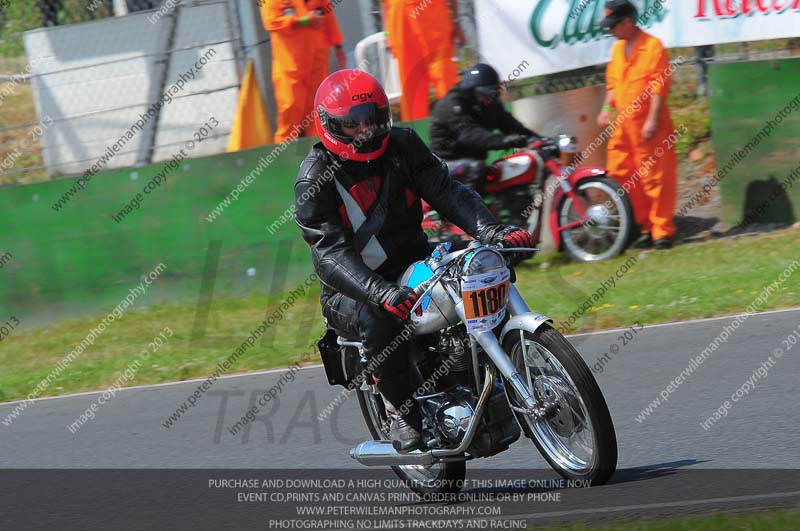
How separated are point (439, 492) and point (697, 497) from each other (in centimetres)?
125

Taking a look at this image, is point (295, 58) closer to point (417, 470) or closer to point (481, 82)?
point (481, 82)

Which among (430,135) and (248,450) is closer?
(248,450)

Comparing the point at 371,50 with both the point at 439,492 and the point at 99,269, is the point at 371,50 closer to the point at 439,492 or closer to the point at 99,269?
the point at 99,269

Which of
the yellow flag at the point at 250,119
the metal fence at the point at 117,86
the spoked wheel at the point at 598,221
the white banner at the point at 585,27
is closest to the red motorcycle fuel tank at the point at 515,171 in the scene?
the spoked wheel at the point at 598,221

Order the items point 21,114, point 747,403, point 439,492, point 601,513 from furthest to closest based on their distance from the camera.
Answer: point 21,114, point 747,403, point 439,492, point 601,513

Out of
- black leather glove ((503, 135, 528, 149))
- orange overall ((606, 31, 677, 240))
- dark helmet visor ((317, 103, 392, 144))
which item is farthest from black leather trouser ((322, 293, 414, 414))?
orange overall ((606, 31, 677, 240))

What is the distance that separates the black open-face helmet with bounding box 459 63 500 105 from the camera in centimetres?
1018

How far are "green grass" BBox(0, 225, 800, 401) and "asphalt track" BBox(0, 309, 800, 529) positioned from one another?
1.30 ft

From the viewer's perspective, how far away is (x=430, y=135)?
1034cm

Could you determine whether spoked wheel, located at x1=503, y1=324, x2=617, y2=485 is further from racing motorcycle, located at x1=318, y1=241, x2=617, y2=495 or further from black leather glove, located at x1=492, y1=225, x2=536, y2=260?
black leather glove, located at x1=492, y1=225, x2=536, y2=260

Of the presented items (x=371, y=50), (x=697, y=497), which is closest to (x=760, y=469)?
(x=697, y=497)

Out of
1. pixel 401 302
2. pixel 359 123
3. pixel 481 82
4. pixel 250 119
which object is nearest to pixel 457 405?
pixel 401 302

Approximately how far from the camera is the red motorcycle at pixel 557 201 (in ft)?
33.9

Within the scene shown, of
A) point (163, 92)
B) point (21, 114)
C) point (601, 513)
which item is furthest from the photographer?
point (21, 114)
